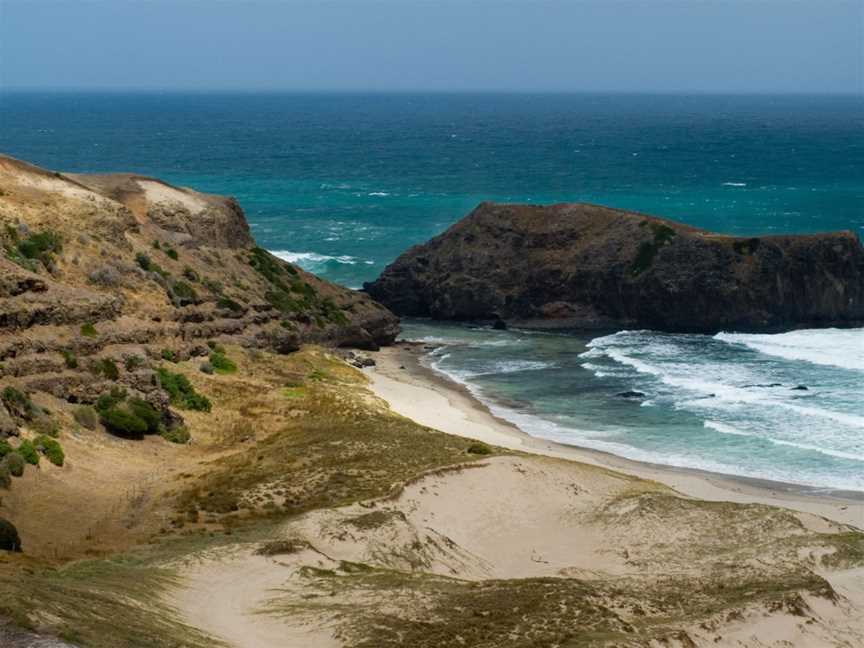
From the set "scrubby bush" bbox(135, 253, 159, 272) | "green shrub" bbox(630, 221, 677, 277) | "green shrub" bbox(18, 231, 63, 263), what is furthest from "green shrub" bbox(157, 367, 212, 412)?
"green shrub" bbox(630, 221, 677, 277)

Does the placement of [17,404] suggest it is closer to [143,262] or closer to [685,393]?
[143,262]

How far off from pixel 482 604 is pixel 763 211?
12218 centimetres

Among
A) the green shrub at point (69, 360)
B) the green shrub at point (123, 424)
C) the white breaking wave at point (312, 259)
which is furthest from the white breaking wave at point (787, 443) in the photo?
the white breaking wave at point (312, 259)

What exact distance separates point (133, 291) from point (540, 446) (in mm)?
21043

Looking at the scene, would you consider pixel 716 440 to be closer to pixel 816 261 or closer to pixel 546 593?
pixel 546 593

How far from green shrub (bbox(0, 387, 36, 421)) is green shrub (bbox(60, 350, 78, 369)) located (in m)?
4.35

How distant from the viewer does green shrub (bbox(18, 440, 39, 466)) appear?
40.8 m

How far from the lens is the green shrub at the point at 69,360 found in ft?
164

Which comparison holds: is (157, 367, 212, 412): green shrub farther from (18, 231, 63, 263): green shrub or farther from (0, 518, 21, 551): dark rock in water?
(0, 518, 21, 551): dark rock in water

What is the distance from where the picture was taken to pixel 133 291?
60.1 metres

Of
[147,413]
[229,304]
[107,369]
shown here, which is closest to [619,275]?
[229,304]

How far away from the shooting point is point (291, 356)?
67750mm

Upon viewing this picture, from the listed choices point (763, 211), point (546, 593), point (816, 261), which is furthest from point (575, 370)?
point (763, 211)

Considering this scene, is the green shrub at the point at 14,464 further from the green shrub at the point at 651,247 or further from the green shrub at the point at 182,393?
the green shrub at the point at 651,247
